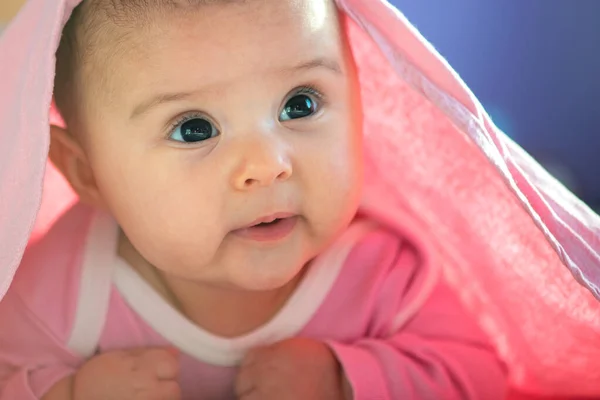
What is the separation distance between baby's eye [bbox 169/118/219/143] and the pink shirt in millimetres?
210

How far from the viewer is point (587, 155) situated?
4.01ft

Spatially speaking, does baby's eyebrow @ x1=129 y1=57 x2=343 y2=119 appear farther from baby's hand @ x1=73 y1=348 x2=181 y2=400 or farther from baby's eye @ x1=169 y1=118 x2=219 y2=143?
baby's hand @ x1=73 y1=348 x2=181 y2=400

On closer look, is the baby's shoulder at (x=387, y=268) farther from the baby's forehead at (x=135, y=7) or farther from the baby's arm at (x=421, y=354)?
the baby's forehead at (x=135, y=7)

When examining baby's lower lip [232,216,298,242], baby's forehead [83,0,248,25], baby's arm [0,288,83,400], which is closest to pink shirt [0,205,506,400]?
baby's arm [0,288,83,400]

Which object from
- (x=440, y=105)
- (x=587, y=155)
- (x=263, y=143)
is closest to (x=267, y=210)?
(x=263, y=143)

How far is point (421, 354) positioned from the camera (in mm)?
857

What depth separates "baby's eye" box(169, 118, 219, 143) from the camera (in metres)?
0.75

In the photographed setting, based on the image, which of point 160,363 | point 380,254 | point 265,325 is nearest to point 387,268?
point 380,254

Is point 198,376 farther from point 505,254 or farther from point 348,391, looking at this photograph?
point 505,254

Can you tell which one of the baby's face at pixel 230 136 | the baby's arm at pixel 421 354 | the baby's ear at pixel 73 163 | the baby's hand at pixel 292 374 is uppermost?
the baby's face at pixel 230 136

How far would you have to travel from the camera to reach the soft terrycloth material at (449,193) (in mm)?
729

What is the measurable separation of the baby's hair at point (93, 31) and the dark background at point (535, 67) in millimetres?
561

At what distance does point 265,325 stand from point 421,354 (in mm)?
168

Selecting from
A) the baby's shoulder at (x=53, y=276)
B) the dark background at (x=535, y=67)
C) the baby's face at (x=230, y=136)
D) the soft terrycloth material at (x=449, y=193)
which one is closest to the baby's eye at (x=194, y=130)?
the baby's face at (x=230, y=136)
